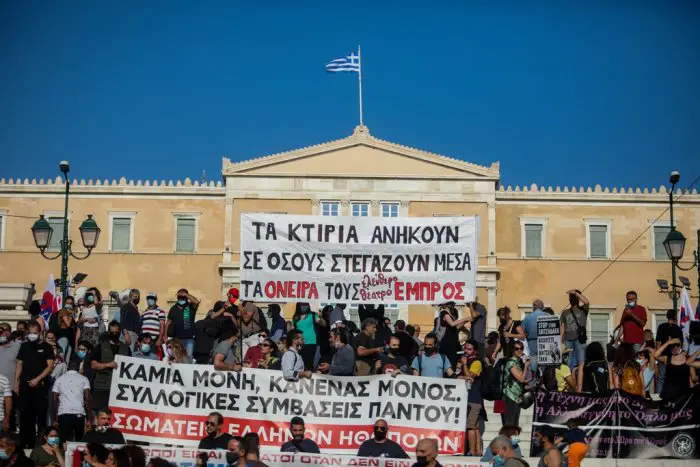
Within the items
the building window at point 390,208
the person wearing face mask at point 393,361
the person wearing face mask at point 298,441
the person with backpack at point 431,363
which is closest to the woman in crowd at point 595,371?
the person with backpack at point 431,363

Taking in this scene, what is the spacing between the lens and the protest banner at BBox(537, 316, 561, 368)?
64.5 feet

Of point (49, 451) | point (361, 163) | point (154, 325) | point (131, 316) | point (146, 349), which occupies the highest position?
point (361, 163)

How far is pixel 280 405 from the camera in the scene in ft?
53.7

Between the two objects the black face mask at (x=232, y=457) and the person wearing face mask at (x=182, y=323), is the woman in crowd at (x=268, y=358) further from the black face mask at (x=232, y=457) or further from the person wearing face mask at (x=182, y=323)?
the black face mask at (x=232, y=457)

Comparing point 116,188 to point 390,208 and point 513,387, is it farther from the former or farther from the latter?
point 513,387

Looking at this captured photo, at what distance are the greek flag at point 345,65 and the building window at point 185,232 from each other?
8822 millimetres

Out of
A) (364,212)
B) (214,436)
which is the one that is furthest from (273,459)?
(364,212)

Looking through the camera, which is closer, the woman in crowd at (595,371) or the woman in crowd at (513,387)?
the woman in crowd at (513,387)

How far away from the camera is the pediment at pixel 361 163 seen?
2133 inches

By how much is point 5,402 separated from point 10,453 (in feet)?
11.2

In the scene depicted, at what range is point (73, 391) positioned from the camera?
16812 mm

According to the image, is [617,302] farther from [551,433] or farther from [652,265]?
[551,433]

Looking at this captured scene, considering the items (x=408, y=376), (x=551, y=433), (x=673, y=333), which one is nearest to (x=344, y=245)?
(x=408, y=376)

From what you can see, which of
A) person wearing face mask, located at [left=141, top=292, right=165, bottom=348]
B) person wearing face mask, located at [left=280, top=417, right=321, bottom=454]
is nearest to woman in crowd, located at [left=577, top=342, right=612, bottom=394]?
person wearing face mask, located at [left=280, top=417, right=321, bottom=454]
